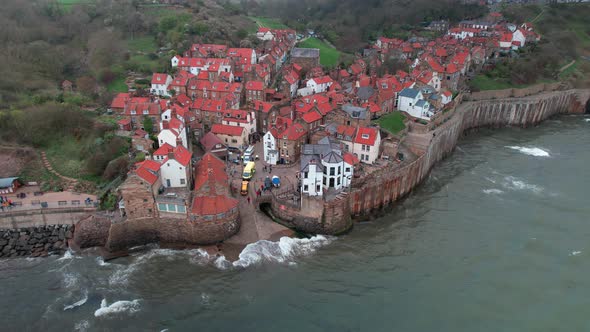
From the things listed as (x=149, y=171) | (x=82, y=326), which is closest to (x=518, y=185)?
(x=149, y=171)

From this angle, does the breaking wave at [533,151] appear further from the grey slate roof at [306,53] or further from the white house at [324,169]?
the grey slate roof at [306,53]

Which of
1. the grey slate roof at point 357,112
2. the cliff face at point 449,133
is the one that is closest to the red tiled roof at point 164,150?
the cliff face at point 449,133

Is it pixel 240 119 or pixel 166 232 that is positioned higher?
pixel 240 119

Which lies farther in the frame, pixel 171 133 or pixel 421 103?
pixel 421 103

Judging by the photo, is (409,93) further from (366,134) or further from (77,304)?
(77,304)

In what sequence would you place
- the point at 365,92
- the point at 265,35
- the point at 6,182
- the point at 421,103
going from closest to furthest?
the point at 6,182
the point at 421,103
the point at 365,92
the point at 265,35

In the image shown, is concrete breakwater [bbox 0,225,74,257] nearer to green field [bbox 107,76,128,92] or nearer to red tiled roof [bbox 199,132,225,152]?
red tiled roof [bbox 199,132,225,152]

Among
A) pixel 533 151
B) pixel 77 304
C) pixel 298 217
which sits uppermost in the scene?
pixel 533 151
